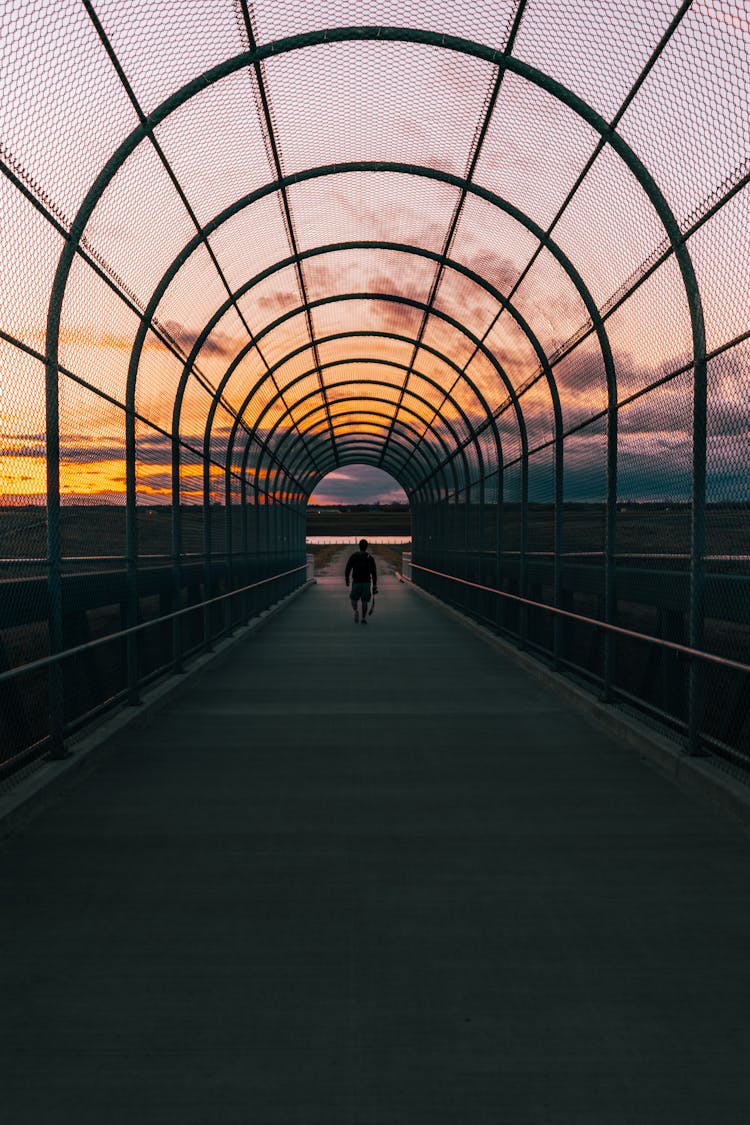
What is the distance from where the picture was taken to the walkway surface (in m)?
2.59

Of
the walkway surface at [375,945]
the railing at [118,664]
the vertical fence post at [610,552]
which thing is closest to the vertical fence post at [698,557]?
the walkway surface at [375,945]

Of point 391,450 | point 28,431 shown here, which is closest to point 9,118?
point 28,431

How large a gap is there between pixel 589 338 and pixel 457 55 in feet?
9.10

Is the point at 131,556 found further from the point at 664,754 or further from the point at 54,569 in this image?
the point at 664,754

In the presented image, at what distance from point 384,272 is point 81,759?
8.62m

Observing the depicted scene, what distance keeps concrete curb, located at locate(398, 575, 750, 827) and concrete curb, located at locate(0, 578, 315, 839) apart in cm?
354

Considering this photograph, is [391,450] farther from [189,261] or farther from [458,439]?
[189,261]

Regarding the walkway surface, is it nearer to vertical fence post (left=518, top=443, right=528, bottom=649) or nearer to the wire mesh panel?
the wire mesh panel

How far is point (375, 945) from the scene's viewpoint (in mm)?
3488

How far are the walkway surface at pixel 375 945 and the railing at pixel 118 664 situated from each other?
396mm

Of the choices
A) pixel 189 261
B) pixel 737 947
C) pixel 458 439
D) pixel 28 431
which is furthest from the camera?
pixel 458 439

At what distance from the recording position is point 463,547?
19.7m

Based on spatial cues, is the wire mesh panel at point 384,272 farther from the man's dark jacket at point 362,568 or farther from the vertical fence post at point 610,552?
the man's dark jacket at point 362,568

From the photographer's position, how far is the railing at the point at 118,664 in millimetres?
5832
